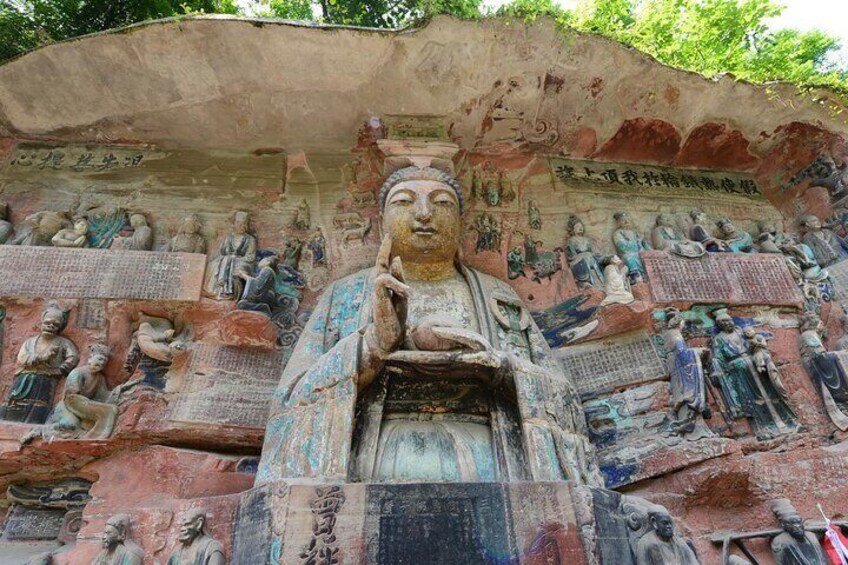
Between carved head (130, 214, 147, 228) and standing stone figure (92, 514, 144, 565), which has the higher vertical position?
carved head (130, 214, 147, 228)

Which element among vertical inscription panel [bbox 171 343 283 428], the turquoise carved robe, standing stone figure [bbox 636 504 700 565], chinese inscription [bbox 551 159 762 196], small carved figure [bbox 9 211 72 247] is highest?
chinese inscription [bbox 551 159 762 196]

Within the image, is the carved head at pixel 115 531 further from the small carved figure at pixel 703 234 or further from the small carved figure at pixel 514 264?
the small carved figure at pixel 703 234

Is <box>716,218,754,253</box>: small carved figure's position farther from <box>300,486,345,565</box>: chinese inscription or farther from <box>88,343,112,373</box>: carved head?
<box>88,343,112,373</box>: carved head

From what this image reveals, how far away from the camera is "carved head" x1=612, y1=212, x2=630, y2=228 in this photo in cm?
623

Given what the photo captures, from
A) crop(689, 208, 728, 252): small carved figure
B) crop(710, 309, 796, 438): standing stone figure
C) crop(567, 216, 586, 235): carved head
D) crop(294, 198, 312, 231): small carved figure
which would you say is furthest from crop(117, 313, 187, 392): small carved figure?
crop(689, 208, 728, 252): small carved figure

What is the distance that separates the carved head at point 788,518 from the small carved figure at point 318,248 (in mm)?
4516

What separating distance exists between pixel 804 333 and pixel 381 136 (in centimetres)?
466

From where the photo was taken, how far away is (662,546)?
3627 mm

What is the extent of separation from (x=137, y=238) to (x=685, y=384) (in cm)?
539

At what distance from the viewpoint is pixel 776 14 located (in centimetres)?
849

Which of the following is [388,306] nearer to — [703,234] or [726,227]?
[703,234]

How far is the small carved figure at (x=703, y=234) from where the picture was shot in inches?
240

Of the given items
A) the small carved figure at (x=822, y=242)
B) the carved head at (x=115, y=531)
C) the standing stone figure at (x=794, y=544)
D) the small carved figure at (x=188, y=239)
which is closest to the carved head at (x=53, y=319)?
the small carved figure at (x=188, y=239)

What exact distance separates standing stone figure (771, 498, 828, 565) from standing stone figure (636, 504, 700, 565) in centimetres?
80
